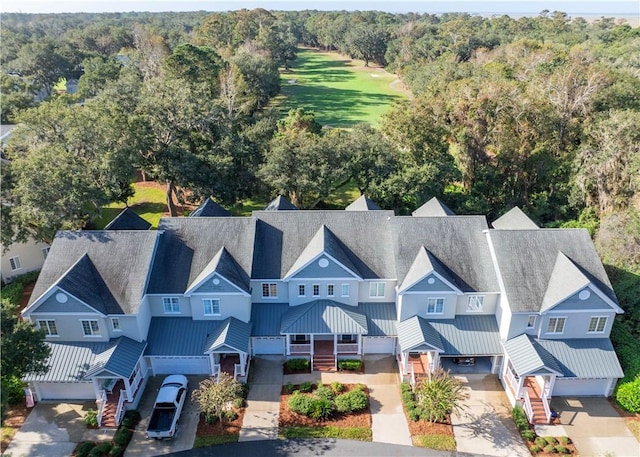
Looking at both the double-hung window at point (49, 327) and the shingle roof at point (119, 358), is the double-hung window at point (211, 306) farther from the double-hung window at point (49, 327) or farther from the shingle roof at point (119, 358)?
the double-hung window at point (49, 327)

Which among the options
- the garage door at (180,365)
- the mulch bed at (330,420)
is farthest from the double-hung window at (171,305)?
the mulch bed at (330,420)

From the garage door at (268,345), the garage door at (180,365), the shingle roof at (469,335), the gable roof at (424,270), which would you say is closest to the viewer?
the shingle roof at (469,335)

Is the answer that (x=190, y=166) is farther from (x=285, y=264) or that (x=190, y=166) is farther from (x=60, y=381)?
(x=60, y=381)

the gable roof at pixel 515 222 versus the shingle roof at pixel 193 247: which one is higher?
the gable roof at pixel 515 222

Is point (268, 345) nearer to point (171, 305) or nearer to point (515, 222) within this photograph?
point (171, 305)

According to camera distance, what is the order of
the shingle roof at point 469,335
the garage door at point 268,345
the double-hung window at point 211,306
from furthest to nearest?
the garage door at point 268,345 < the double-hung window at point 211,306 < the shingle roof at point 469,335

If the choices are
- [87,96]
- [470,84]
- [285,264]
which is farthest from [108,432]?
[87,96]
